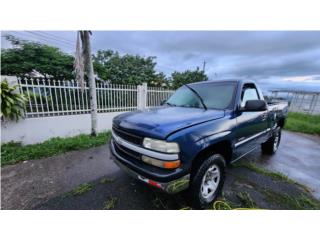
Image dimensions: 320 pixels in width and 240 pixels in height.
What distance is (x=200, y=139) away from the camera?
5.60 feet

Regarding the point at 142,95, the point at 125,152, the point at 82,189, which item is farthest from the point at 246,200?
the point at 142,95

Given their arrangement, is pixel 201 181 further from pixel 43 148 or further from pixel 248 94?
pixel 43 148

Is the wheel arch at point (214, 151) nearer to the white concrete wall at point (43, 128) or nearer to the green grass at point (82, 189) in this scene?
the green grass at point (82, 189)

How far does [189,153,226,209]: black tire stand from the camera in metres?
1.79

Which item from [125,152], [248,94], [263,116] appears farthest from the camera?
[263,116]

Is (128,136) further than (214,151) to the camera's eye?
No

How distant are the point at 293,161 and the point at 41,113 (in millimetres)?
6872

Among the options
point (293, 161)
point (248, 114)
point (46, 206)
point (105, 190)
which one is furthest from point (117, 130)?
point (293, 161)

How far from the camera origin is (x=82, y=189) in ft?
8.01

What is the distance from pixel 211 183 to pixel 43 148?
4.13 m

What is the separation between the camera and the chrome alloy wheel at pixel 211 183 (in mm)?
2027

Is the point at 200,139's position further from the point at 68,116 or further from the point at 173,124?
the point at 68,116

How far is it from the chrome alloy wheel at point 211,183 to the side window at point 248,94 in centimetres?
120

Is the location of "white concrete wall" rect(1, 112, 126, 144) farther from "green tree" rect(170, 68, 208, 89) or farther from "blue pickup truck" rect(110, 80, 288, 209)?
"green tree" rect(170, 68, 208, 89)
